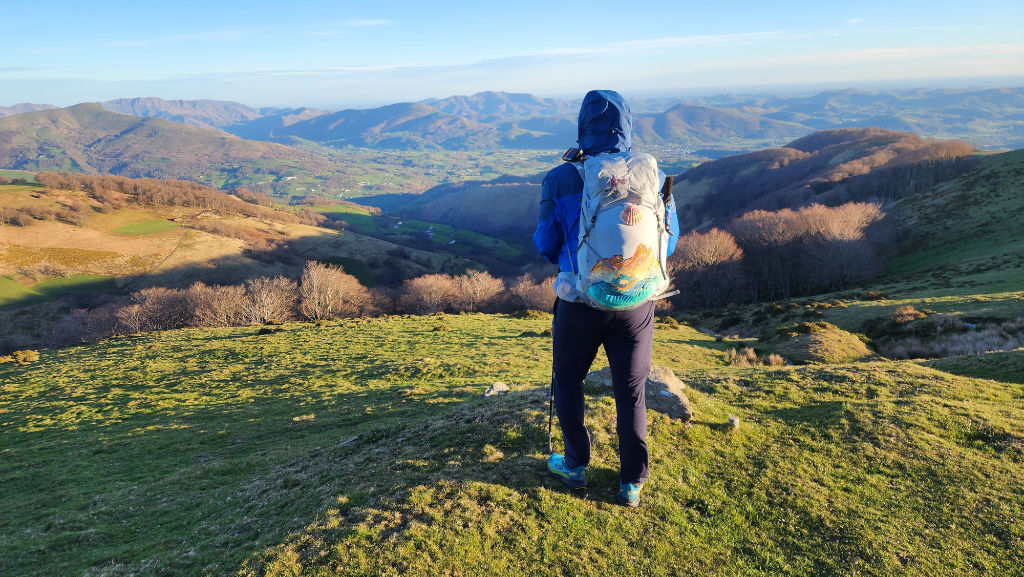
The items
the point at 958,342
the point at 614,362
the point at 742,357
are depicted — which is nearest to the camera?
the point at 614,362

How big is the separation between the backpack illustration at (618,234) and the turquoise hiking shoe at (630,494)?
8.04 feet

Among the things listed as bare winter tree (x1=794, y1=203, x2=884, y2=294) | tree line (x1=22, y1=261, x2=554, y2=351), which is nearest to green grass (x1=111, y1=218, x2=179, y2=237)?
tree line (x1=22, y1=261, x2=554, y2=351)

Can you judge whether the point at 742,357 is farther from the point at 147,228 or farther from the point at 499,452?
the point at 147,228

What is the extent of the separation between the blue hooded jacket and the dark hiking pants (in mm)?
637

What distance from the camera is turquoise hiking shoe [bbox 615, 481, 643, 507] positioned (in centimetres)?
552

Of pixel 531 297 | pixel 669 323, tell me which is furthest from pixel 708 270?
pixel 669 323

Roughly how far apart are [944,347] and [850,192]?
11590cm

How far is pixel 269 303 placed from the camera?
64.9m

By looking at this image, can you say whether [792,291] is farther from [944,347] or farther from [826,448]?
[826,448]

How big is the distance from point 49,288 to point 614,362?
139806 mm

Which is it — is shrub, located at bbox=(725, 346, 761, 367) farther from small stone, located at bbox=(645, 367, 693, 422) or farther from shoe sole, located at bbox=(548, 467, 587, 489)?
shoe sole, located at bbox=(548, 467, 587, 489)

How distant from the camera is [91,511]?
27.9 feet

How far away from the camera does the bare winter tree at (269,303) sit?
210 ft

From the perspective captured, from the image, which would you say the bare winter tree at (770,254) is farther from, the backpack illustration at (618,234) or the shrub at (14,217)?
the shrub at (14,217)
